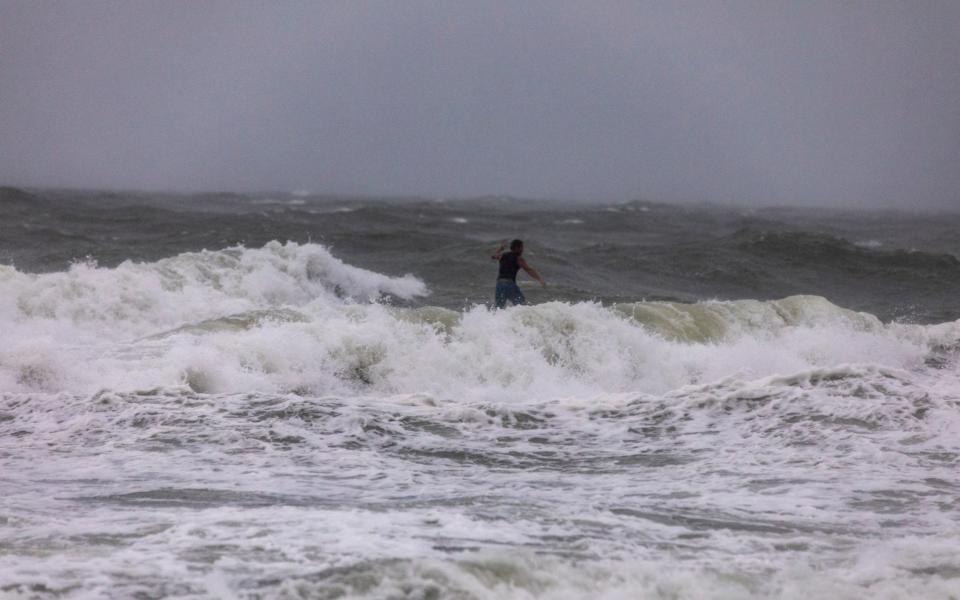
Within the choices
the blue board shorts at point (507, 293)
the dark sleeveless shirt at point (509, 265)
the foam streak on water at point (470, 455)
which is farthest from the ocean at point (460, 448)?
the dark sleeveless shirt at point (509, 265)

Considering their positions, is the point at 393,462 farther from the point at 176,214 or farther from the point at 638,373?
the point at 176,214

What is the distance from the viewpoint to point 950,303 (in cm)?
2270

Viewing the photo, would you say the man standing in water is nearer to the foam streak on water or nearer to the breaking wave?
the breaking wave

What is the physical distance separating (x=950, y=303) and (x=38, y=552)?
20.6 meters

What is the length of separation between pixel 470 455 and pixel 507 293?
625 centimetres

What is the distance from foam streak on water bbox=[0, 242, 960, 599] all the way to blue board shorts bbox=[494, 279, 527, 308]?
0.80 m

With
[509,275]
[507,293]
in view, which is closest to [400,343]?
[507,293]

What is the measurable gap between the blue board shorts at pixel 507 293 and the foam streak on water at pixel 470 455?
0.80 metres

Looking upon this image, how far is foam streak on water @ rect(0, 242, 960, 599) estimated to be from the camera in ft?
19.1

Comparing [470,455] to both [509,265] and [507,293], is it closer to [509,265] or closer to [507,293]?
[507,293]

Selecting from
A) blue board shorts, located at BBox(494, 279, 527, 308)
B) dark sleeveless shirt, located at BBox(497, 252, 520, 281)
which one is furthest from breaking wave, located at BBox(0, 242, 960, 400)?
dark sleeveless shirt, located at BBox(497, 252, 520, 281)

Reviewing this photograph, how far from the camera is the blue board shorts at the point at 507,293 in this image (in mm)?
14711

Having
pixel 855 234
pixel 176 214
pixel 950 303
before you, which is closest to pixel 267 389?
pixel 950 303

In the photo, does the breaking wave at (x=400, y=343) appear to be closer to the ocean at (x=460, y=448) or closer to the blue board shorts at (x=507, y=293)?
the ocean at (x=460, y=448)
